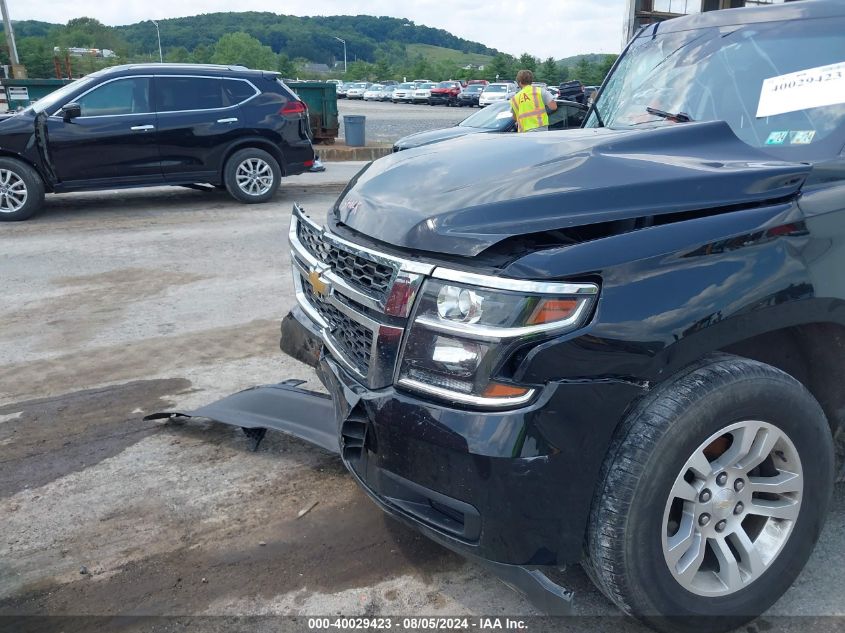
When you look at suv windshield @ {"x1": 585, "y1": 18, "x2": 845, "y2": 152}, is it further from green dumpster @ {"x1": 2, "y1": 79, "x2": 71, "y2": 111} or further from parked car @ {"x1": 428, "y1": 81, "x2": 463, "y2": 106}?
parked car @ {"x1": 428, "y1": 81, "x2": 463, "y2": 106}

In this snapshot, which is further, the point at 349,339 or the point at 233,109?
the point at 233,109

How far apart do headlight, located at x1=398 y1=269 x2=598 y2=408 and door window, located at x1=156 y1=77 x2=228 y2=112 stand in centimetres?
944

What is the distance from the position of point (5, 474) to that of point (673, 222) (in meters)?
3.29

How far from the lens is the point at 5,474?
12.1ft

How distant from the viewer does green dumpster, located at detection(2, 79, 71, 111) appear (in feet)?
47.7

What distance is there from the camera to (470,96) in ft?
168

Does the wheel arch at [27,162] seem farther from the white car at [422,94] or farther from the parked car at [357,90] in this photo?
the parked car at [357,90]

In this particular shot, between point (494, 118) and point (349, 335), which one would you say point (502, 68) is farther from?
point (349, 335)

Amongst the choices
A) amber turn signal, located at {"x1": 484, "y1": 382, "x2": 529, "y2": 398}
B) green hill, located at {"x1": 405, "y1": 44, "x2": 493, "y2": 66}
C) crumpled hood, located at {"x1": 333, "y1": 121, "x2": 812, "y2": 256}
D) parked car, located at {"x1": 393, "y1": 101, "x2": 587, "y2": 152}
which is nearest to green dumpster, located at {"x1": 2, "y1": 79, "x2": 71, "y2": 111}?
parked car, located at {"x1": 393, "y1": 101, "x2": 587, "y2": 152}

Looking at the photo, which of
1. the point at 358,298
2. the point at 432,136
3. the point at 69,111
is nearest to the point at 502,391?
the point at 358,298

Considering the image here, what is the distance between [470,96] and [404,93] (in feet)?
25.4

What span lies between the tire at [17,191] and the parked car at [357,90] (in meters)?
58.3

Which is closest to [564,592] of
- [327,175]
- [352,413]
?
[352,413]

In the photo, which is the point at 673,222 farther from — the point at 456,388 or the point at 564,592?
the point at 564,592
